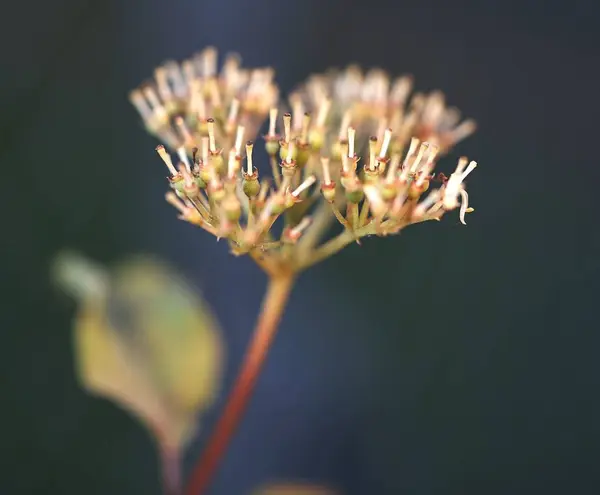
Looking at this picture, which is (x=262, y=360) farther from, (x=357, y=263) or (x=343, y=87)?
(x=357, y=263)

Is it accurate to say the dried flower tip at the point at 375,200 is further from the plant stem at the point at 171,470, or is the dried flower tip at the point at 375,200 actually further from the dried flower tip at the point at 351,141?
the plant stem at the point at 171,470

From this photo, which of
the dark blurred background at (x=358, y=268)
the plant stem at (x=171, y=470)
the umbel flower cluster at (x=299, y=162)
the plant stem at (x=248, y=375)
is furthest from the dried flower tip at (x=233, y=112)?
the dark blurred background at (x=358, y=268)

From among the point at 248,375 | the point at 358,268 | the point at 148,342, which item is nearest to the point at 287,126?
Result: the point at 248,375

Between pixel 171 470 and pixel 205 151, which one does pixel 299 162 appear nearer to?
pixel 205 151

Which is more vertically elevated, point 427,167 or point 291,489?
point 427,167

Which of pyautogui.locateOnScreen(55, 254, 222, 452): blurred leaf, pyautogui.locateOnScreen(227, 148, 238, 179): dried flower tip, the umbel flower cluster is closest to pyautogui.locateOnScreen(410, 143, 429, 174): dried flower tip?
the umbel flower cluster

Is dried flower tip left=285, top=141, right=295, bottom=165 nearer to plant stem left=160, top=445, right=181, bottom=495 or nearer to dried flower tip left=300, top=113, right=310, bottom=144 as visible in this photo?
dried flower tip left=300, top=113, right=310, bottom=144

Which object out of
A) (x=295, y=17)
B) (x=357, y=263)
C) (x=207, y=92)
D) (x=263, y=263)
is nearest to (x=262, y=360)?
(x=263, y=263)

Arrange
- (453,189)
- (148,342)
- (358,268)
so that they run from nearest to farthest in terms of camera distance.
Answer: (453,189), (148,342), (358,268)
